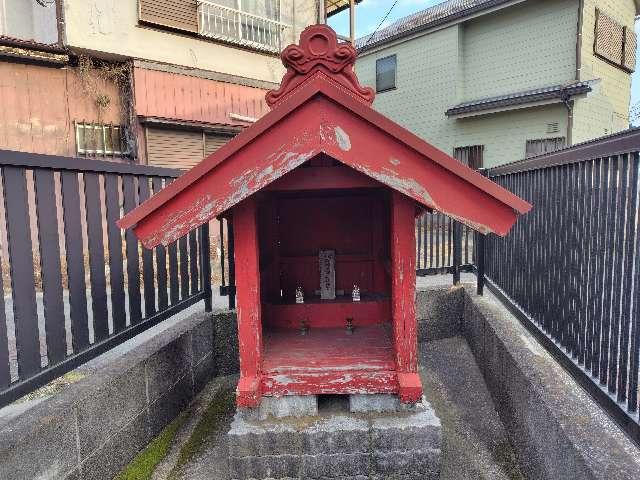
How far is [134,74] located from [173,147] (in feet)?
6.72

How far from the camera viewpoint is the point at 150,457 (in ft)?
10.2

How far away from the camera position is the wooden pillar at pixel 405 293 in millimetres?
2855

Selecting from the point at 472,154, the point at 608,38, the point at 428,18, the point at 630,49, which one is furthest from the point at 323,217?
the point at 630,49

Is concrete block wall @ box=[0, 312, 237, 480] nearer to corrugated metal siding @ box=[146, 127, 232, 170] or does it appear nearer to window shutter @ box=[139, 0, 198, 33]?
corrugated metal siding @ box=[146, 127, 232, 170]

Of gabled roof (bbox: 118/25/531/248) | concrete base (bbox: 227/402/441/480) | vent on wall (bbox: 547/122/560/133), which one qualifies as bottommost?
concrete base (bbox: 227/402/441/480)

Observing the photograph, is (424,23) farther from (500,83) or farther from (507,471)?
(507,471)

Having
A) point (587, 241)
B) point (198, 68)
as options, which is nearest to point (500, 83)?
point (198, 68)

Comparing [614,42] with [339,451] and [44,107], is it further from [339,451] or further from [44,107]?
[44,107]

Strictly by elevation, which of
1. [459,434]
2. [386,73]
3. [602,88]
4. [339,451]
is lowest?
[459,434]

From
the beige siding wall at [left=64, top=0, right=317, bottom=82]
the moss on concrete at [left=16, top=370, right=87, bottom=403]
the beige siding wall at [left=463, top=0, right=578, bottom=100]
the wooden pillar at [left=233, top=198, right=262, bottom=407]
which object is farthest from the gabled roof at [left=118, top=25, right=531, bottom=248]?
the beige siding wall at [left=463, top=0, right=578, bottom=100]

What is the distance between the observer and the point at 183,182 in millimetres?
2430

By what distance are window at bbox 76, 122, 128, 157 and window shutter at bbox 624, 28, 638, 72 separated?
1768 centimetres

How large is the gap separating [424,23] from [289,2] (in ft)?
19.1

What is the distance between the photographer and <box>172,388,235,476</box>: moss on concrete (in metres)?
3.23
